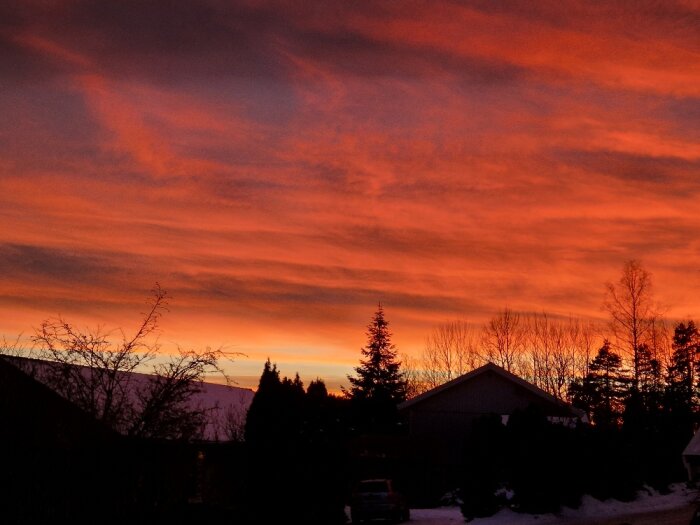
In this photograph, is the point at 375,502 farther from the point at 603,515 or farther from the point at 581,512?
the point at 603,515

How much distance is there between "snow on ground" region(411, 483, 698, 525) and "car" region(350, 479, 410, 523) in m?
1.07

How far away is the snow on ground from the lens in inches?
1076

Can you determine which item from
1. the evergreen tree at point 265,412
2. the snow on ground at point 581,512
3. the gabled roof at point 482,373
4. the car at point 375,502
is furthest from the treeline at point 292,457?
the gabled roof at point 482,373

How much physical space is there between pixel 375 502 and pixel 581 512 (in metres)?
7.74

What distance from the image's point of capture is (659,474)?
1531 inches

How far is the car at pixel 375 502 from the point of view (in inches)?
1097

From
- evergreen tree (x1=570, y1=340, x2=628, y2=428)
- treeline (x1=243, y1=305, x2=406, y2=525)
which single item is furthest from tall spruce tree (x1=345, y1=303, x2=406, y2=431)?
treeline (x1=243, y1=305, x2=406, y2=525)

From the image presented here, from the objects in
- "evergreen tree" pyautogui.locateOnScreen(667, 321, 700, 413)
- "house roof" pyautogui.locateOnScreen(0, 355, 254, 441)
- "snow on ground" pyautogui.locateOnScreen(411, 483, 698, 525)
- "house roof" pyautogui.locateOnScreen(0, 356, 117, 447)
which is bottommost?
"snow on ground" pyautogui.locateOnScreen(411, 483, 698, 525)

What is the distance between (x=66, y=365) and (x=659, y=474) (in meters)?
31.0

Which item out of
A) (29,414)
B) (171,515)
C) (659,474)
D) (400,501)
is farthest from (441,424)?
(29,414)

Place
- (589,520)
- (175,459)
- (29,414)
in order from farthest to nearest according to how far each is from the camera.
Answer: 1. (589,520)
2. (175,459)
3. (29,414)

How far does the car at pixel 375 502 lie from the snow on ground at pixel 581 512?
1.07 m

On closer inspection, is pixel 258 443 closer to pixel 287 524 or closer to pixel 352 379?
pixel 287 524

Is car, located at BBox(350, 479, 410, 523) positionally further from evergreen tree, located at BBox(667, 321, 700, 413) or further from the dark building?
evergreen tree, located at BBox(667, 321, 700, 413)
